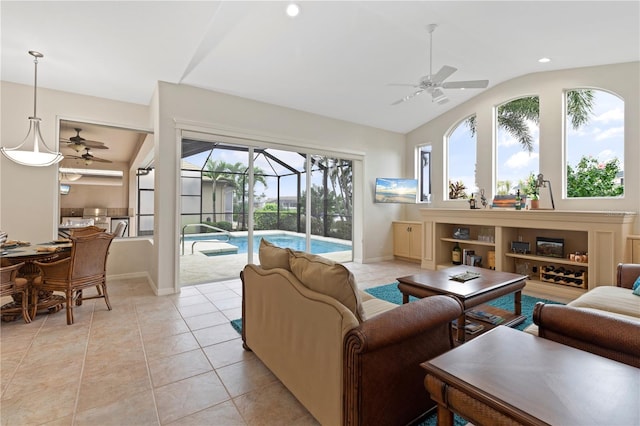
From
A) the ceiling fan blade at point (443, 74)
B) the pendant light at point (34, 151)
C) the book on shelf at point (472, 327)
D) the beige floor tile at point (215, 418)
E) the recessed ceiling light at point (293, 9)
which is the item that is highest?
the recessed ceiling light at point (293, 9)

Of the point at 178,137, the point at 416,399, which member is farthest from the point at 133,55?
the point at 416,399

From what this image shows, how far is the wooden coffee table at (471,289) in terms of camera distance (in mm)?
2485

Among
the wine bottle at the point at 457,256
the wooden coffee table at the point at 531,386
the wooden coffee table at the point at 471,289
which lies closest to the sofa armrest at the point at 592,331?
the wooden coffee table at the point at 531,386

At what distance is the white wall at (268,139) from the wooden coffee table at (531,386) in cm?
392

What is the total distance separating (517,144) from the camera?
5148 millimetres

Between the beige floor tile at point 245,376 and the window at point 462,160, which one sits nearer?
the beige floor tile at point 245,376

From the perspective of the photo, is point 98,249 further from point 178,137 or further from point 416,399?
point 416,399

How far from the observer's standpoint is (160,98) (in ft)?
13.3

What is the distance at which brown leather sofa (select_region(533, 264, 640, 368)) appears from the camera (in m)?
1.37

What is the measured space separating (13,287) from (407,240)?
6002mm

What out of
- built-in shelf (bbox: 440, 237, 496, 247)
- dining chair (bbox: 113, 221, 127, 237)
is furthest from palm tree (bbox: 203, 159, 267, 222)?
built-in shelf (bbox: 440, 237, 496, 247)

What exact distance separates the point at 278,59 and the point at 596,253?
189 inches

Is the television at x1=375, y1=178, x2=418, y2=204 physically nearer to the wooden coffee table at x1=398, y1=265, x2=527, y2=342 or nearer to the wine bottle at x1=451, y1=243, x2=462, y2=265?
the wine bottle at x1=451, y1=243, x2=462, y2=265

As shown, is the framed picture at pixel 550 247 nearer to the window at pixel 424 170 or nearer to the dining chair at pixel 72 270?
the window at pixel 424 170
